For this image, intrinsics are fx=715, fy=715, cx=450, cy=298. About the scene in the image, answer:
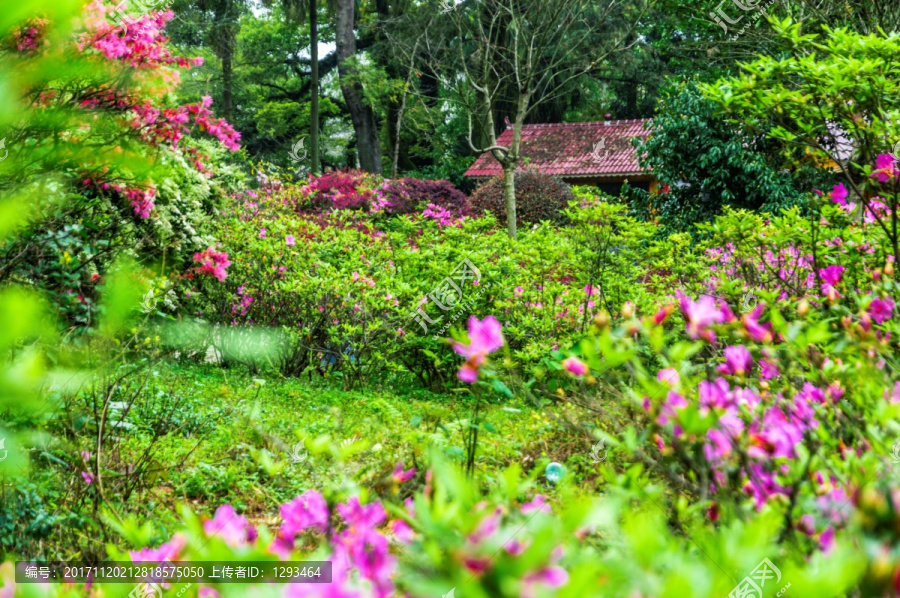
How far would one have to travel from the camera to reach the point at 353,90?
73.0ft

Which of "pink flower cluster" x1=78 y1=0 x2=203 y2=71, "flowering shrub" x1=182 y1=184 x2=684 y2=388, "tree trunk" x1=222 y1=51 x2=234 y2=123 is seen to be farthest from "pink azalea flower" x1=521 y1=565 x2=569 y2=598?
"tree trunk" x1=222 y1=51 x2=234 y2=123

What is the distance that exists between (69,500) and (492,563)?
312 cm

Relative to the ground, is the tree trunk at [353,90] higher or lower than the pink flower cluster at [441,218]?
higher

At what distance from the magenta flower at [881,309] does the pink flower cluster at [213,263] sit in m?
6.18

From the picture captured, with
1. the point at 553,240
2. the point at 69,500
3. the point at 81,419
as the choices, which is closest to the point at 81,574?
the point at 69,500

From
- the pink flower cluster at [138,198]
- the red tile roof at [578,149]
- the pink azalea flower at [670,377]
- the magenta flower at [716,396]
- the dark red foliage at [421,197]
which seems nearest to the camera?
the magenta flower at [716,396]

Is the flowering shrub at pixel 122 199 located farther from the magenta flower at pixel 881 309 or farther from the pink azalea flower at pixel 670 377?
the magenta flower at pixel 881 309

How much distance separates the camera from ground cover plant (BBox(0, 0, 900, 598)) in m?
0.88

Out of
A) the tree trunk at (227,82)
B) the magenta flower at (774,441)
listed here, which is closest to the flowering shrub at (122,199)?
the magenta flower at (774,441)

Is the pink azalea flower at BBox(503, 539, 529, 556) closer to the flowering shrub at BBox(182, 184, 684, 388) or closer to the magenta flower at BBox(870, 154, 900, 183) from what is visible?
the magenta flower at BBox(870, 154, 900, 183)

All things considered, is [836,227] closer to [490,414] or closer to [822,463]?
[490,414]

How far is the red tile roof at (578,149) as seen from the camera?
23.5 metres

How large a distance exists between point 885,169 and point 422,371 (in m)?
5.01

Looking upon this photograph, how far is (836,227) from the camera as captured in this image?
13.8 ft
